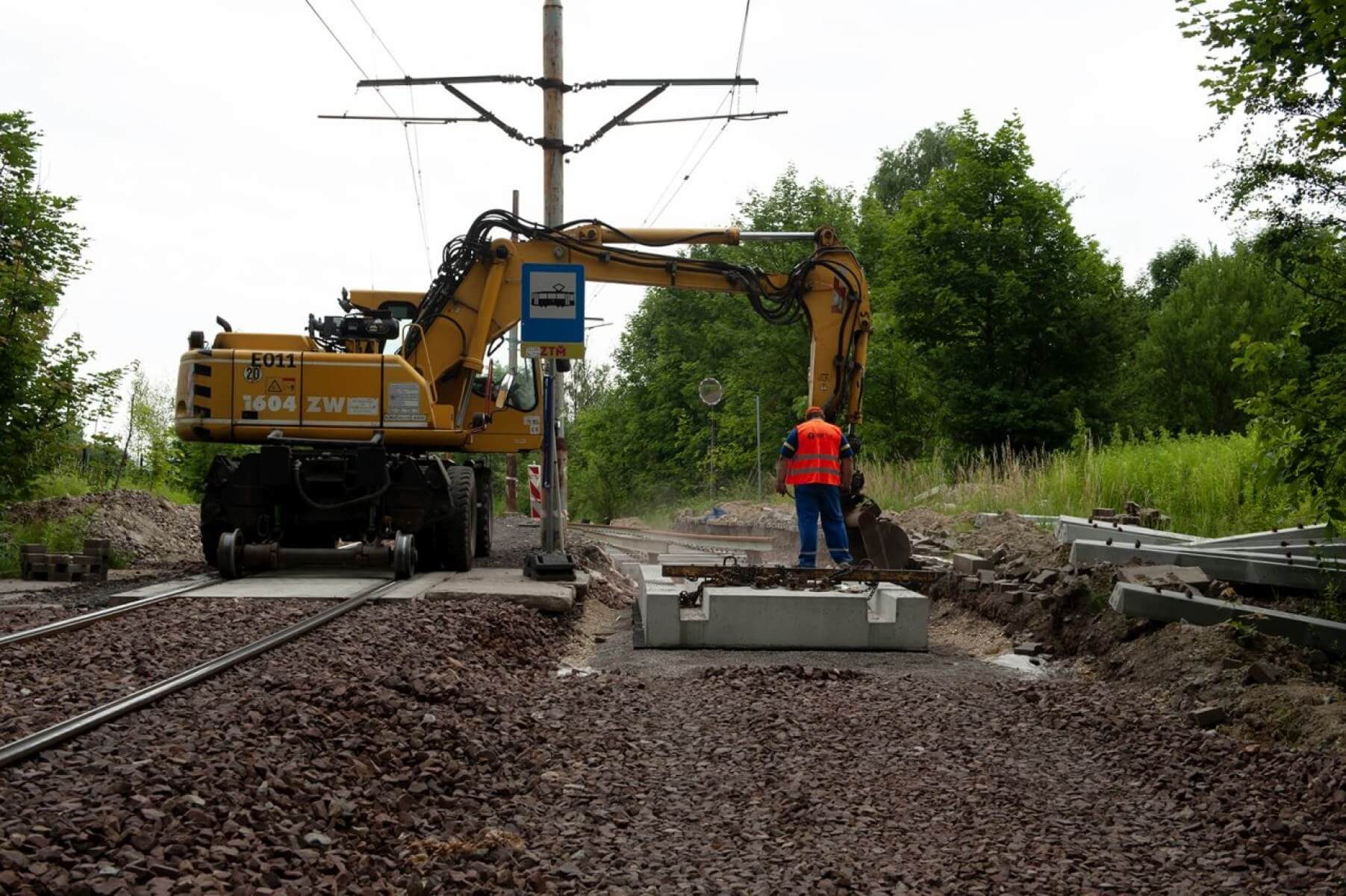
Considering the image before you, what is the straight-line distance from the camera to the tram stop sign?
12.0 metres

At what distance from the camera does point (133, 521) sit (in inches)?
704

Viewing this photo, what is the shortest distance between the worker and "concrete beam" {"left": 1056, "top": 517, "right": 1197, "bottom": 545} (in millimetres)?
2243

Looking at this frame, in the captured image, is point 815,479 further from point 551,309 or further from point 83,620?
point 83,620

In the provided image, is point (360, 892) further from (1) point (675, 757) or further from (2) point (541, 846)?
(1) point (675, 757)

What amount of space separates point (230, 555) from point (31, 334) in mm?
5951

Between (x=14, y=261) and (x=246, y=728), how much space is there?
13660 mm

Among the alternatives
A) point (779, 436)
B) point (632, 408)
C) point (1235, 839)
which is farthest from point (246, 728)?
point (632, 408)

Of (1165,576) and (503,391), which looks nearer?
(1165,576)

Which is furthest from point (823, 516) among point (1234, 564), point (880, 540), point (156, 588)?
point (156, 588)

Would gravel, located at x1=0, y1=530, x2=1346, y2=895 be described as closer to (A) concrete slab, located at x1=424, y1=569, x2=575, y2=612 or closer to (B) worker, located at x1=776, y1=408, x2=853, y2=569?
(A) concrete slab, located at x1=424, y1=569, x2=575, y2=612

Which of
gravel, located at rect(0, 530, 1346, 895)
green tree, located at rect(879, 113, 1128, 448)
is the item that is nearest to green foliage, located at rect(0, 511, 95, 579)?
gravel, located at rect(0, 530, 1346, 895)

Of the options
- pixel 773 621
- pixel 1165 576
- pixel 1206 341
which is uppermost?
pixel 1206 341

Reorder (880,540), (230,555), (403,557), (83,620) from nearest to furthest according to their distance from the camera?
A: 1. (83,620)
2. (230,555)
3. (403,557)
4. (880,540)

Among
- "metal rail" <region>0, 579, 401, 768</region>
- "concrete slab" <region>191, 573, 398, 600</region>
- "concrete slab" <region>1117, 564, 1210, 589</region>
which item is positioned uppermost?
"concrete slab" <region>1117, 564, 1210, 589</region>
